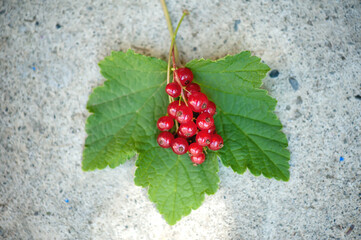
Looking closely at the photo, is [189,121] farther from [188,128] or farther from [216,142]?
[216,142]

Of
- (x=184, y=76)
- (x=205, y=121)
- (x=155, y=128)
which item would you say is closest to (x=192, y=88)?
(x=184, y=76)

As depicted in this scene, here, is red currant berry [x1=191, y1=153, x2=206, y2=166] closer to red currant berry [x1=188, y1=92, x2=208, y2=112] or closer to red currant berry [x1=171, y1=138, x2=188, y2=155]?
red currant berry [x1=171, y1=138, x2=188, y2=155]

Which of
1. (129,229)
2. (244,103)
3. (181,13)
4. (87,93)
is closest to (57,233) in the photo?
(129,229)

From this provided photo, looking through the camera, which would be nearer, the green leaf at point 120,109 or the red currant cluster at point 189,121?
the red currant cluster at point 189,121

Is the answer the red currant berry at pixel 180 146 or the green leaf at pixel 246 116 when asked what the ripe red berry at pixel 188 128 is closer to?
the red currant berry at pixel 180 146

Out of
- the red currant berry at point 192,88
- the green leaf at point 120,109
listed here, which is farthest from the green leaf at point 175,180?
the red currant berry at point 192,88

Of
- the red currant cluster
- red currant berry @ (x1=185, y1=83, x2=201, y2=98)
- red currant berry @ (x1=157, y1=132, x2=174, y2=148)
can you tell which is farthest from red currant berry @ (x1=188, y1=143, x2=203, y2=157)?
red currant berry @ (x1=185, y1=83, x2=201, y2=98)
